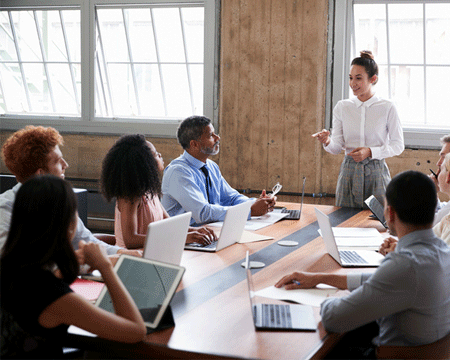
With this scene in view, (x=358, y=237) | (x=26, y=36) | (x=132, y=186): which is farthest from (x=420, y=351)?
(x=26, y=36)

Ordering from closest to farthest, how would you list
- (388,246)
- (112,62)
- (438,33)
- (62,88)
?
(388,246), (438,33), (112,62), (62,88)

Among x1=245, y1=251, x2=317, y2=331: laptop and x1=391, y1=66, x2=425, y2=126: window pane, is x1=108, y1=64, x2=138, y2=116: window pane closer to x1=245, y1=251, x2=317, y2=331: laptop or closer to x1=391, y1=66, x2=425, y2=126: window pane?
x1=391, y1=66, x2=425, y2=126: window pane

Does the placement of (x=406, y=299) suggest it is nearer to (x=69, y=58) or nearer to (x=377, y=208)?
(x=377, y=208)

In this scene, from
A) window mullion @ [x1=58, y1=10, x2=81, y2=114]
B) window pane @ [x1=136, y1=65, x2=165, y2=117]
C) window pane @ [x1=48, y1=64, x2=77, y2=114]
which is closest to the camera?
window pane @ [x1=136, y1=65, x2=165, y2=117]

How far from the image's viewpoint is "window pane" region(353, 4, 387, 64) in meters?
5.22

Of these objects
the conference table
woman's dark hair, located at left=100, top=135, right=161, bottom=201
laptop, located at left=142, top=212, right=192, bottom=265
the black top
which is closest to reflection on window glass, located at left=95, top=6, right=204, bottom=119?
woman's dark hair, located at left=100, top=135, right=161, bottom=201

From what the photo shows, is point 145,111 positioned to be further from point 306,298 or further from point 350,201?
point 306,298

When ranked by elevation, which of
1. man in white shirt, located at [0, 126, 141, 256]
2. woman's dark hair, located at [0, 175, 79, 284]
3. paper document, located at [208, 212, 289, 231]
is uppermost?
man in white shirt, located at [0, 126, 141, 256]

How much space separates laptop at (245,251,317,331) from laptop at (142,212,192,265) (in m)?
0.35

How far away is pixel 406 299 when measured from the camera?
1518 millimetres

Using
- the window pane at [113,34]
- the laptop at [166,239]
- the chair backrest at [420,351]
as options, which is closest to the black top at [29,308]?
the laptop at [166,239]

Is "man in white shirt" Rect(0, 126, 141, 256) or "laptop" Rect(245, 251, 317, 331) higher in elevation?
"man in white shirt" Rect(0, 126, 141, 256)

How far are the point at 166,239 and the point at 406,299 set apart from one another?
2.79 feet

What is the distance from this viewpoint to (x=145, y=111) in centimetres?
613
